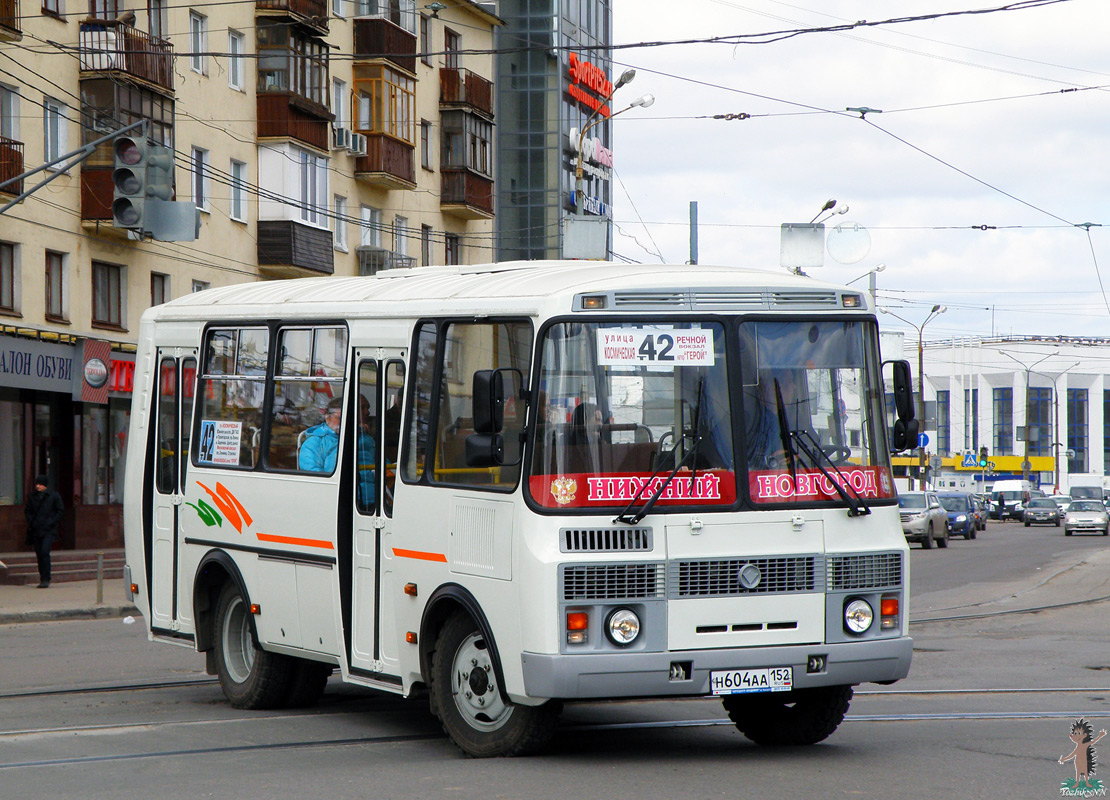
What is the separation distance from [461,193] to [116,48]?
16.4 meters

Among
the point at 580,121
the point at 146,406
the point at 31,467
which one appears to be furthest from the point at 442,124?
the point at 146,406

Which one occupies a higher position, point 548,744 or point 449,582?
point 449,582

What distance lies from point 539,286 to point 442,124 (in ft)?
131

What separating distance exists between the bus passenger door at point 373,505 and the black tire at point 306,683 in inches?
51.2

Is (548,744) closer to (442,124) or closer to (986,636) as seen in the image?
(986,636)

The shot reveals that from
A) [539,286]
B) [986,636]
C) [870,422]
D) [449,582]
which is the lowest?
[986,636]

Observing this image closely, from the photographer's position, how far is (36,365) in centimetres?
3039

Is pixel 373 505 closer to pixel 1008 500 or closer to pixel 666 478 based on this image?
pixel 666 478

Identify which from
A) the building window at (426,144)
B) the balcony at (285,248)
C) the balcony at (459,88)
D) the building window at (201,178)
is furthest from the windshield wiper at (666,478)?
the balcony at (459,88)

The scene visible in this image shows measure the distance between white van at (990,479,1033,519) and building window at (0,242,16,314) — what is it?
66.7 m

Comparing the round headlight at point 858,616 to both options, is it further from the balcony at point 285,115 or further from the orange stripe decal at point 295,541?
the balcony at point 285,115

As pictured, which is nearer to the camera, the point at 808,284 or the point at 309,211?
the point at 808,284

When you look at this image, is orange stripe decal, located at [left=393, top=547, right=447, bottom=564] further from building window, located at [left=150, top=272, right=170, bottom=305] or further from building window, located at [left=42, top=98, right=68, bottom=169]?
building window, located at [left=150, top=272, right=170, bottom=305]

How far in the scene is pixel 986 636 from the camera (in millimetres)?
16812
